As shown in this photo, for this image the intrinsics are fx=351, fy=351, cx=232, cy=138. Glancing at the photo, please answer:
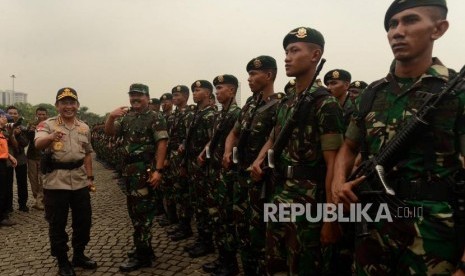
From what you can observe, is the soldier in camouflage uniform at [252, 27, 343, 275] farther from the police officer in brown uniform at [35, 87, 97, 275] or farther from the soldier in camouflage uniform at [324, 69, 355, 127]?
the police officer in brown uniform at [35, 87, 97, 275]

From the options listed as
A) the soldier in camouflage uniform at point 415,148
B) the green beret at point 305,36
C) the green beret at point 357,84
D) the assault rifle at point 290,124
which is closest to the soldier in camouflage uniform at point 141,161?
the assault rifle at point 290,124

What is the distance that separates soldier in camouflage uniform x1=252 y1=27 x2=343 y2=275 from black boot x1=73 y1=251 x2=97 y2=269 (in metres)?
2.71

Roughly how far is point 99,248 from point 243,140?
2.97 m

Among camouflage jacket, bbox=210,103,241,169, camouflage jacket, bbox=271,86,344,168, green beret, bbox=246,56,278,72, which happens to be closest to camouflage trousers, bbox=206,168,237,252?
camouflage jacket, bbox=210,103,241,169

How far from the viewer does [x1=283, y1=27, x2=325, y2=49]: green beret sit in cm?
288

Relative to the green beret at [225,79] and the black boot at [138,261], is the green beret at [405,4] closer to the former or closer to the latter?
the green beret at [225,79]

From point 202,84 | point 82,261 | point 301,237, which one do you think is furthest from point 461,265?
point 202,84

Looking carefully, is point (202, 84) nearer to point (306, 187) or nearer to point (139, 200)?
point (139, 200)

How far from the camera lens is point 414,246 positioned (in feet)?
6.05

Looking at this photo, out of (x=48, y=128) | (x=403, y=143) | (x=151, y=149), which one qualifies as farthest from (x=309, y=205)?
(x=48, y=128)

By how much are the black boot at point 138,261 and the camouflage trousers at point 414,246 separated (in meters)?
3.13

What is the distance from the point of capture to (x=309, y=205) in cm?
264

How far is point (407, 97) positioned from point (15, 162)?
734cm

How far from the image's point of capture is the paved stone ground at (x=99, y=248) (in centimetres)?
443
